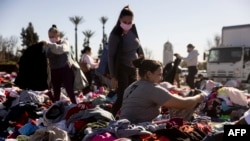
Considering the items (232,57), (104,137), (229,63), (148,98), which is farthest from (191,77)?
(104,137)

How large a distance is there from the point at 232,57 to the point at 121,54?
1345 centimetres

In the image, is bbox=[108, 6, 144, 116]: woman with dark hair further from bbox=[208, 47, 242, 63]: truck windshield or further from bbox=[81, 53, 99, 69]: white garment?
bbox=[208, 47, 242, 63]: truck windshield

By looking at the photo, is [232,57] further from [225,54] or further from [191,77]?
[191,77]

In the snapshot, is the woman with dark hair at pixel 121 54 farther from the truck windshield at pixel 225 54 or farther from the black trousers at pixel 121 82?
the truck windshield at pixel 225 54

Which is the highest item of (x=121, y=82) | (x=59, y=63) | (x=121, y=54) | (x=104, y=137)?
(x=121, y=54)

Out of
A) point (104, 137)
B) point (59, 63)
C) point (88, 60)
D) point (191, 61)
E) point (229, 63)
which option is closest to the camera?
point (104, 137)

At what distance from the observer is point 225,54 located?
60.4 ft

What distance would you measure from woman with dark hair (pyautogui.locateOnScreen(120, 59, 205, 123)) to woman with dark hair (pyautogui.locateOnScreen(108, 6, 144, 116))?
4.04 feet

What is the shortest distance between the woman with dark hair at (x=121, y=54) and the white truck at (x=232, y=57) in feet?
43.0

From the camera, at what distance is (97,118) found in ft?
15.0

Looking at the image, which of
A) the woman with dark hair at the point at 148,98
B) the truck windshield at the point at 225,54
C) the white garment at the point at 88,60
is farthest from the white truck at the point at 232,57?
the woman with dark hair at the point at 148,98

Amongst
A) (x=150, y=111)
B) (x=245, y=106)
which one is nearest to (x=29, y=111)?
(x=150, y=111)

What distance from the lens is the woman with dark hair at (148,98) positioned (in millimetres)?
4199

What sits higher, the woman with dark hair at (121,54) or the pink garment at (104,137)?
the woman with dark hair at (121,54)
